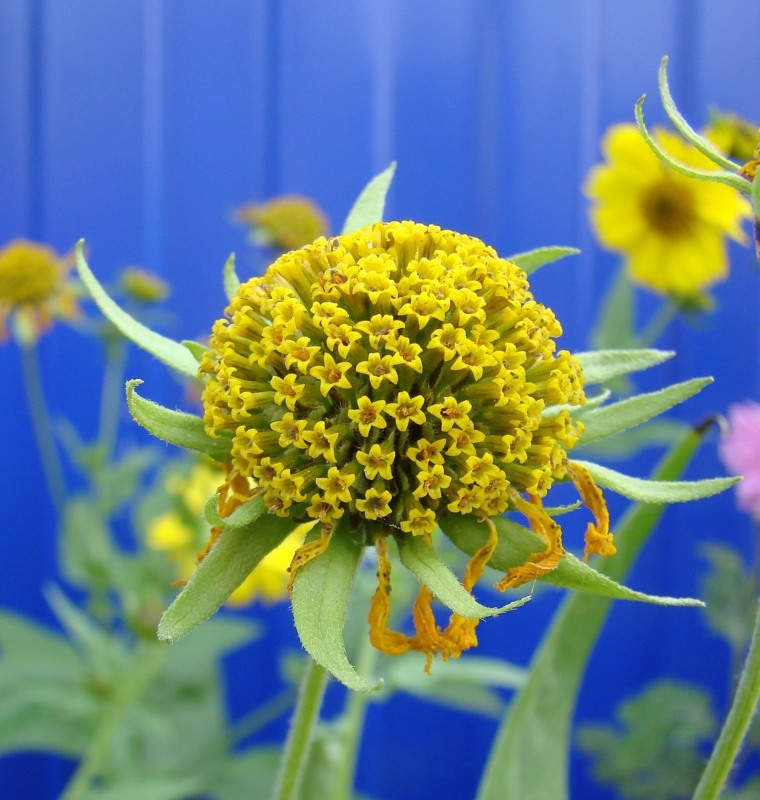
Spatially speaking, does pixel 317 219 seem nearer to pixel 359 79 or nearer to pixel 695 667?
pixel 359 79

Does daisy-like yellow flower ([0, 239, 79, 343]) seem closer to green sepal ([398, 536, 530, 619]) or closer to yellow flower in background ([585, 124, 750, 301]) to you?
yellow flower in background ([585, 124, 750, 301])

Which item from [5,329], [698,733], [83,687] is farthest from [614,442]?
[5,329]

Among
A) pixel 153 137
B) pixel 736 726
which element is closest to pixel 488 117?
pixel 153 137

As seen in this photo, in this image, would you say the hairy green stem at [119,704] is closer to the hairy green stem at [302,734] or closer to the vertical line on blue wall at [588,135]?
the hairy green stem at [302,734]

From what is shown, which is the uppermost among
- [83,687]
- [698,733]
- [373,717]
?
[83,687]

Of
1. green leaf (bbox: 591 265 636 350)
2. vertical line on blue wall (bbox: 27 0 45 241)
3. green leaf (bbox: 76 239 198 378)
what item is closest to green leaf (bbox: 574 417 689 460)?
green leaf (bbox: 591 265 636 350)

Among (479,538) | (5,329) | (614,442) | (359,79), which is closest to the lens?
(479,538)

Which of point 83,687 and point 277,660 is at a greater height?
point 83,687
